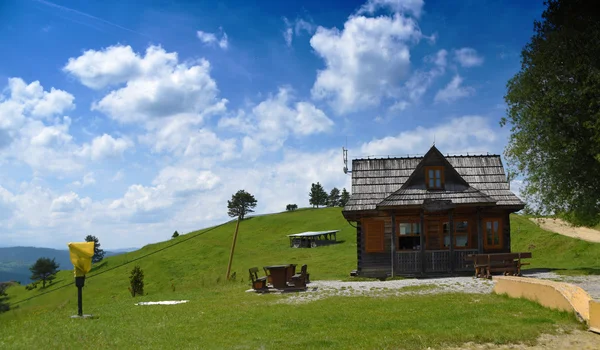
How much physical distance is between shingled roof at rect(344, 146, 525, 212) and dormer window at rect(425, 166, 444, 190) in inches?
21.5

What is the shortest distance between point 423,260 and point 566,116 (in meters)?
9.48

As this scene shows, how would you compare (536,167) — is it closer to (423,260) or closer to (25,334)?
(423,260)

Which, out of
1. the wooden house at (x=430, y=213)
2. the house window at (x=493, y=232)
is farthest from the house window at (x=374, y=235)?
the house window at (x=493, y=232)

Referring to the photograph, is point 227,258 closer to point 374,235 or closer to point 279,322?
point 374,235

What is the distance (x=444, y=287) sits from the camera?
1877 cm

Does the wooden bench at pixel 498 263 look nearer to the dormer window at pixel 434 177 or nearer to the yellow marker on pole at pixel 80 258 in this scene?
the dormer window at pixel 434 177

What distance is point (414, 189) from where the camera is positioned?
26500 millimetres

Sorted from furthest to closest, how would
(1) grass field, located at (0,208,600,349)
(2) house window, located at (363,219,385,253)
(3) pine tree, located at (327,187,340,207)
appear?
1. (3) pine tree, located at (327,187,340,207)
2. (2) house window, located at (363,219,385,253)
3. (1) grass field, located at (0,208,600,349)

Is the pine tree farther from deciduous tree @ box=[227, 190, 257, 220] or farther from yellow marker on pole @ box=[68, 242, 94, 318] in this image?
yellow marker on pole @ box=[68, 242, 94, 318]

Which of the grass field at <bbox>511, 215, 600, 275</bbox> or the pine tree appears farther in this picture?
the pine tree

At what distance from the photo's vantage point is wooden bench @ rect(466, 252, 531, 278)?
21641mm

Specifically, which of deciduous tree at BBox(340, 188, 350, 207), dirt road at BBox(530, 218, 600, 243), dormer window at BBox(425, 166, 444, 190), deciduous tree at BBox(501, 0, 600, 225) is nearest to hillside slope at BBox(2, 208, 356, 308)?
dormer window at BBox(425, 166, 444, 190)

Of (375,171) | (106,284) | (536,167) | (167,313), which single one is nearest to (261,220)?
(106,284)

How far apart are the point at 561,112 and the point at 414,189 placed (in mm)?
8020
